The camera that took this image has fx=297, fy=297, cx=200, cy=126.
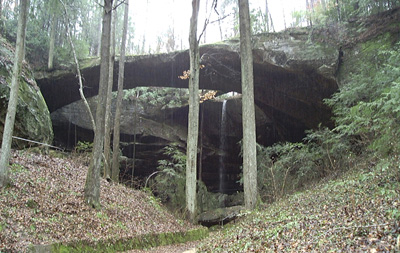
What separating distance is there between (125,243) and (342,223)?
550 centimetres

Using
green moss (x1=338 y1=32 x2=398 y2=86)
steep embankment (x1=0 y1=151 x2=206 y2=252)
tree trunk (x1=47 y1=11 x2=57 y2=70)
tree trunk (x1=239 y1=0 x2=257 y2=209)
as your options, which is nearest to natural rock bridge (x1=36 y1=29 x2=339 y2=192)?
green moss (x1=338 y1=32 x2=398 y2=86)

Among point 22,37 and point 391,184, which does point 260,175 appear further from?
point 22,37

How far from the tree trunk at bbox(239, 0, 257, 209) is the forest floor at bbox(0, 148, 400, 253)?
2.30ft

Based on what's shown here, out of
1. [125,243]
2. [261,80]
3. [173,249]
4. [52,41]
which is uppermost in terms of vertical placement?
[52,41]

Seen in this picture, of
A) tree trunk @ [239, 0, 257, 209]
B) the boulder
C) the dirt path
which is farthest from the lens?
the boulder

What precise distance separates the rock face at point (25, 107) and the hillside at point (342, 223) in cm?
931

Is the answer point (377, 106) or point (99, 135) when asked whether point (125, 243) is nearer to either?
point (99, 135)

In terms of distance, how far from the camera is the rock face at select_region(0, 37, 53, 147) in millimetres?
11048

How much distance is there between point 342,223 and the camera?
4.86 metres

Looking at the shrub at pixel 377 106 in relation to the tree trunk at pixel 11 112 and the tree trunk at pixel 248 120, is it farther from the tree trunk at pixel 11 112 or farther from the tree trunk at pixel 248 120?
the tree trunk at pixel 11 112

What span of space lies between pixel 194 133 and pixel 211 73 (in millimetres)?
5983

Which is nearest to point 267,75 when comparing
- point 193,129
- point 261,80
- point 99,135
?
point 261,80

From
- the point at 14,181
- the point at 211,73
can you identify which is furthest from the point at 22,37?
the point at 211,73

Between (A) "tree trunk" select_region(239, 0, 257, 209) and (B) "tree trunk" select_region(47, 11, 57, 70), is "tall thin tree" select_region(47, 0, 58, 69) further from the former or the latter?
(A) "tree trunk" select_region(239, 0, 257, 209)
